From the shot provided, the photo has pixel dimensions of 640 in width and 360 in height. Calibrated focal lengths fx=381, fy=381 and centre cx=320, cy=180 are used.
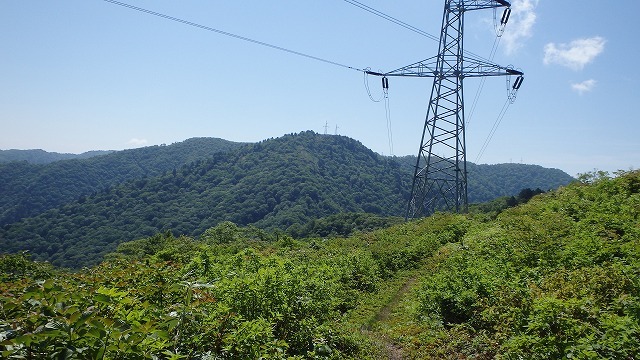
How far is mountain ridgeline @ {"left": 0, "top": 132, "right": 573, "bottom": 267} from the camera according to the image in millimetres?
108438

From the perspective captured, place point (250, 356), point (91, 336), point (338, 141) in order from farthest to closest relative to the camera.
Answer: point (338, 141)
point (250, 356)
point (91, 336)

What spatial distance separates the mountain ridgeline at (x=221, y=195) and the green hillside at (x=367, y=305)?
8352 centimetres

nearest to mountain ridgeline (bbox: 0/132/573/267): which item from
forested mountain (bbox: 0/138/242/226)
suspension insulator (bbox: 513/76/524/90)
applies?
Result: forested mountain (bbox: 0/138/242/226)

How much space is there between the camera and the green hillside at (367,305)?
101 inches

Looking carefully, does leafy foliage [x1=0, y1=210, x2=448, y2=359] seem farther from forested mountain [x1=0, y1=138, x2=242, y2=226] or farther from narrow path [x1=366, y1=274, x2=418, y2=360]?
forested mountain [x1=0, y1=138, x2=242, y2=226]

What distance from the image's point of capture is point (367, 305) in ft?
37.1

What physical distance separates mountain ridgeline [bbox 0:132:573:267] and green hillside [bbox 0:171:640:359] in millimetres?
83521

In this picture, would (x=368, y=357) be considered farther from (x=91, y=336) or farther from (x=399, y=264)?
(x=399, y=264)

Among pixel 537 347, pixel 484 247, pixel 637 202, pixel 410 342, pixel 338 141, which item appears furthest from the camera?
pixel 338 141

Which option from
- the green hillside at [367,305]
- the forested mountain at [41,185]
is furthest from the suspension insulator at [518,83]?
the forested mountain at [41,185]

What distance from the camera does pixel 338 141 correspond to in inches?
7795

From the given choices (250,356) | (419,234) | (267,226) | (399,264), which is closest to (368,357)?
(250,356)

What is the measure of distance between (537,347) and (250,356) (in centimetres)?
391

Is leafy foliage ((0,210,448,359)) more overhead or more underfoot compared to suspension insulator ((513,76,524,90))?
more underfoot
